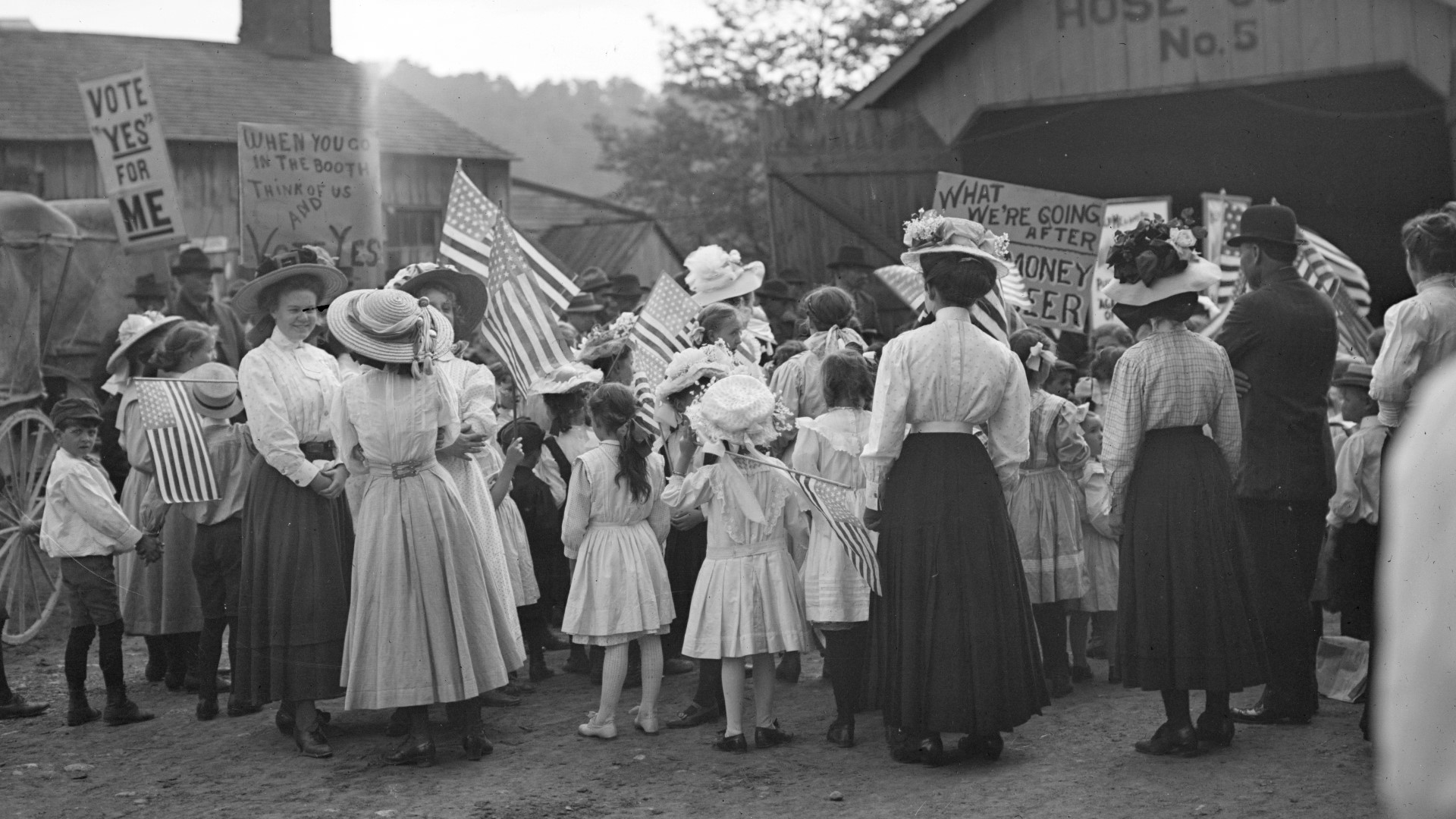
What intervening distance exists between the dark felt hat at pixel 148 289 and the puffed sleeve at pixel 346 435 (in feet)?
21.0

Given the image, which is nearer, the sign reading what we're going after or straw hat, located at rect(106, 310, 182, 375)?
straw hat, located at rect(106, 310, 182, 375)

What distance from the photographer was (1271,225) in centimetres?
635

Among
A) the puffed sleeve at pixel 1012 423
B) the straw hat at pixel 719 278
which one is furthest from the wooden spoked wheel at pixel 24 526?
the puffed sleeve at pixel 1012 423

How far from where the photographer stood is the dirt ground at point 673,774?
539cm

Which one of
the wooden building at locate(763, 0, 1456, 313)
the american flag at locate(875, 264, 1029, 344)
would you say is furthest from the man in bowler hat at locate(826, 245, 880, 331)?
the american flag at locate(875, 264, 1029, 344)

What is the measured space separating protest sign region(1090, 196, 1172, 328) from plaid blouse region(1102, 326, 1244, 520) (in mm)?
4751

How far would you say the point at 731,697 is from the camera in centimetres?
630

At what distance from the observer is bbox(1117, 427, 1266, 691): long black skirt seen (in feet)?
19.0

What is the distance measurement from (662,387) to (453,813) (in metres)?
2.36

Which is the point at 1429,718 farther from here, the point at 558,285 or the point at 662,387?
the point at 558,285

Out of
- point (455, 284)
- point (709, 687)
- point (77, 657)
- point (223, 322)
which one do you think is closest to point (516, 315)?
point (455, 284)

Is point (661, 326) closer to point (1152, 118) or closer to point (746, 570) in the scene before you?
point (746, 570)

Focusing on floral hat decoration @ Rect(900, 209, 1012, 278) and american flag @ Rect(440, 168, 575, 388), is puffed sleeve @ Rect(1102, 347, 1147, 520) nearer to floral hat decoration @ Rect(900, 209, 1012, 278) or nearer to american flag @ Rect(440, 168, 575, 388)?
floral hat decoration @ Rect(900, 209, 1012, 278)

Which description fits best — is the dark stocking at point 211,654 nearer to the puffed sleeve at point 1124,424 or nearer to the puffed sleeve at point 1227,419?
the puffed sleeve at point 1124,424
